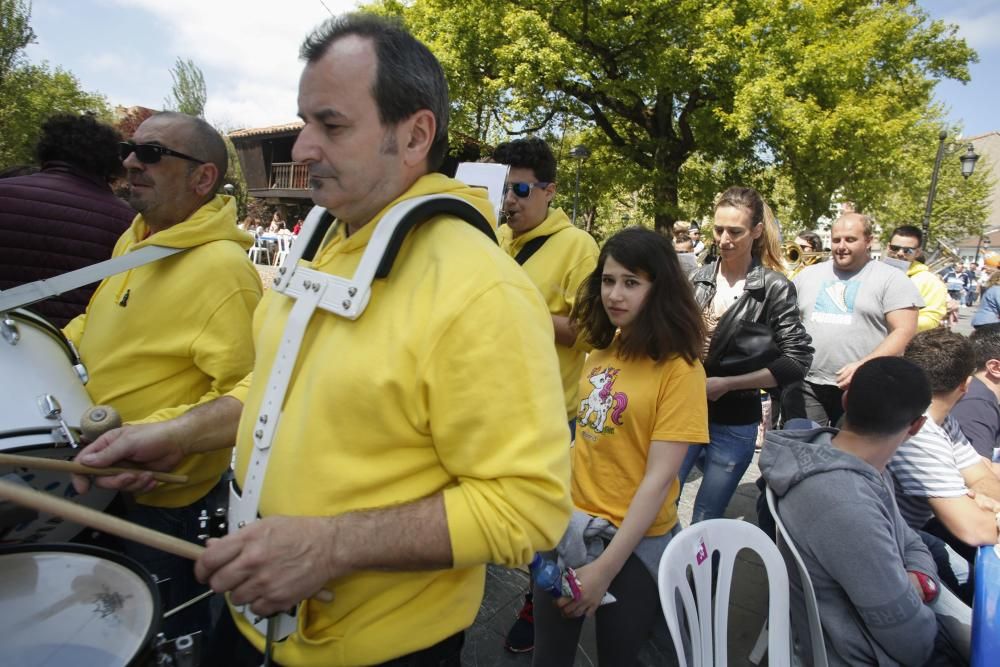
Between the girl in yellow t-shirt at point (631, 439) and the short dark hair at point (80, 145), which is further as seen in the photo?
the short dark hair at point (80, 145)

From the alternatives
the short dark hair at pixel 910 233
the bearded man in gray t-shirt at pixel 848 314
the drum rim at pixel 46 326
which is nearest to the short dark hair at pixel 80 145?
the drum rim at pixel 46 326

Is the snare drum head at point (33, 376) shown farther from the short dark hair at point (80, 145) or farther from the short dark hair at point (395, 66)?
the short dark hair at point (80, 145)

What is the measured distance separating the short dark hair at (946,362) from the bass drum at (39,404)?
3067 mm

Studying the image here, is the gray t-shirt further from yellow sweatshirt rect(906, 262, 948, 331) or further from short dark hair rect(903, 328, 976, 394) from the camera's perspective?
yellow sweatshirt rect(906, 262, 948, 331)

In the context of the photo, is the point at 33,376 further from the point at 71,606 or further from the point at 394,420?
the point at 394,420

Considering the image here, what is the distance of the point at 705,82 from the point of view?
17.0m

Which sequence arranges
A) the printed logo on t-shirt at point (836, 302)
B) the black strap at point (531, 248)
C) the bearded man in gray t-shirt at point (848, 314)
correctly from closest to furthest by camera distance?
the black strap at point (531, 248), the bearded man in gray t-shirt at point (848, 314), the printed logo on t-shirt at point (836, 302)

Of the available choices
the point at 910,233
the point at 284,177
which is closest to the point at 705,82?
the point at 910,233

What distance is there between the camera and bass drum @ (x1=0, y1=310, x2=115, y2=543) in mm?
1385

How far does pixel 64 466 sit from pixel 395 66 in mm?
1133

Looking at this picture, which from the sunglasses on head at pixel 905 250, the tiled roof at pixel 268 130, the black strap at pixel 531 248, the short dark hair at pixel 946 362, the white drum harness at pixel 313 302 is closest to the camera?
the white drum harness at pixel 313 302

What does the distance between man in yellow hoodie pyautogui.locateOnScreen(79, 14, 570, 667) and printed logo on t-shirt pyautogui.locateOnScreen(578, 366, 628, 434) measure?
937 mm

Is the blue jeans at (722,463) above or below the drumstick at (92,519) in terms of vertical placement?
below

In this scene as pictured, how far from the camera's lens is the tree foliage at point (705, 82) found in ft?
50.1
